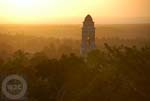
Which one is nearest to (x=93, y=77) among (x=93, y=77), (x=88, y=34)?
(x=93, y=77)

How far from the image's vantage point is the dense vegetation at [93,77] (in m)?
14.9

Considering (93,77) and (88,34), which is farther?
(88,34)

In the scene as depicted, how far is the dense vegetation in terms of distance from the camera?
587 inches

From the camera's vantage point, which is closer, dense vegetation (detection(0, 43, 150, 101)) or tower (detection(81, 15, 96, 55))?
dense vegetation (detection(0, 43, 150, 101))

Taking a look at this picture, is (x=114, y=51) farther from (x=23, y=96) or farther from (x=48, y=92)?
(x=23, y=96)

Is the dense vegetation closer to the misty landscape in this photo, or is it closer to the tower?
the misty landscape

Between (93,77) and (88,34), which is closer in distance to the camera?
(93,77)

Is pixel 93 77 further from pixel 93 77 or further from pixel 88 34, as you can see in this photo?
pixel 88 34

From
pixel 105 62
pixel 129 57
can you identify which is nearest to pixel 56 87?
pixel 105 62

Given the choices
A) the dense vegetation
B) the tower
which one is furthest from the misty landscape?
the tower

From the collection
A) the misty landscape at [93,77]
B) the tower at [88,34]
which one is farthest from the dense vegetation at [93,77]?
the tower at [88,34]

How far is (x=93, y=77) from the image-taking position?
17.0m

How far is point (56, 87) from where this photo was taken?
61.7ft

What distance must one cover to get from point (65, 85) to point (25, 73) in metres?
2.49
